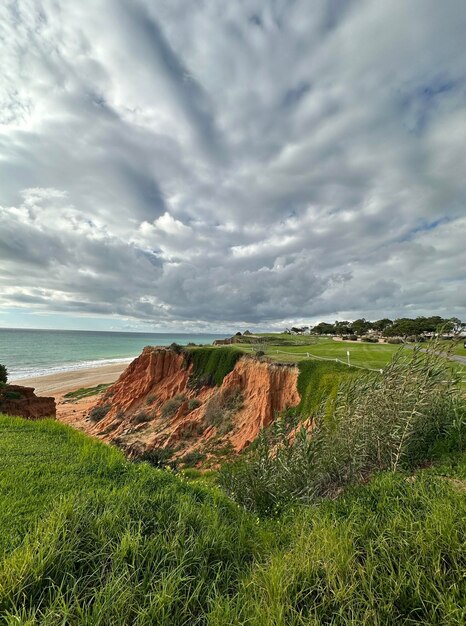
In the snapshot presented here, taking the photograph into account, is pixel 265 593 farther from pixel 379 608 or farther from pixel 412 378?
pixel 412 378

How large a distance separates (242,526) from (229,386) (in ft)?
68.0

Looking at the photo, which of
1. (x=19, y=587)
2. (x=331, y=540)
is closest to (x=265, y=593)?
(x=331, y=540)

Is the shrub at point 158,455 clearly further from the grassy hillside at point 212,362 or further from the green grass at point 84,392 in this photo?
the green grass at point 84,392

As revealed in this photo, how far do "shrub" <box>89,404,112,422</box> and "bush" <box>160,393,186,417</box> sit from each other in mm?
8880

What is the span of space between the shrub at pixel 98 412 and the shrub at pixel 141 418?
20.4 feet

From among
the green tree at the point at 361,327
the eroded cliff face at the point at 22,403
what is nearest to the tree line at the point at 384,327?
the green tree at the point at 361,327

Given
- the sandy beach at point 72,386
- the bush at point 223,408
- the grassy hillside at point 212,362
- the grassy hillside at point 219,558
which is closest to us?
the grassy hillside at point 219,558

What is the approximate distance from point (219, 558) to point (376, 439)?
3.81 m

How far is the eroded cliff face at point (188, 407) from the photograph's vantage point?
19472 mm

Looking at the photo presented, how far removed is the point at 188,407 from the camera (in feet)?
84.9

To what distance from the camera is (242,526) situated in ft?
12.5

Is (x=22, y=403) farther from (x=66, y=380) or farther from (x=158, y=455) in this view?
(x=66, y=380)

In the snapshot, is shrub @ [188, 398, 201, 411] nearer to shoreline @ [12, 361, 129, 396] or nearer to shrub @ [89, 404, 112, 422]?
shrub @ [89, 404, 112, 422]

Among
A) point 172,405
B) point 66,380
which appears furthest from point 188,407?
point 66,380
